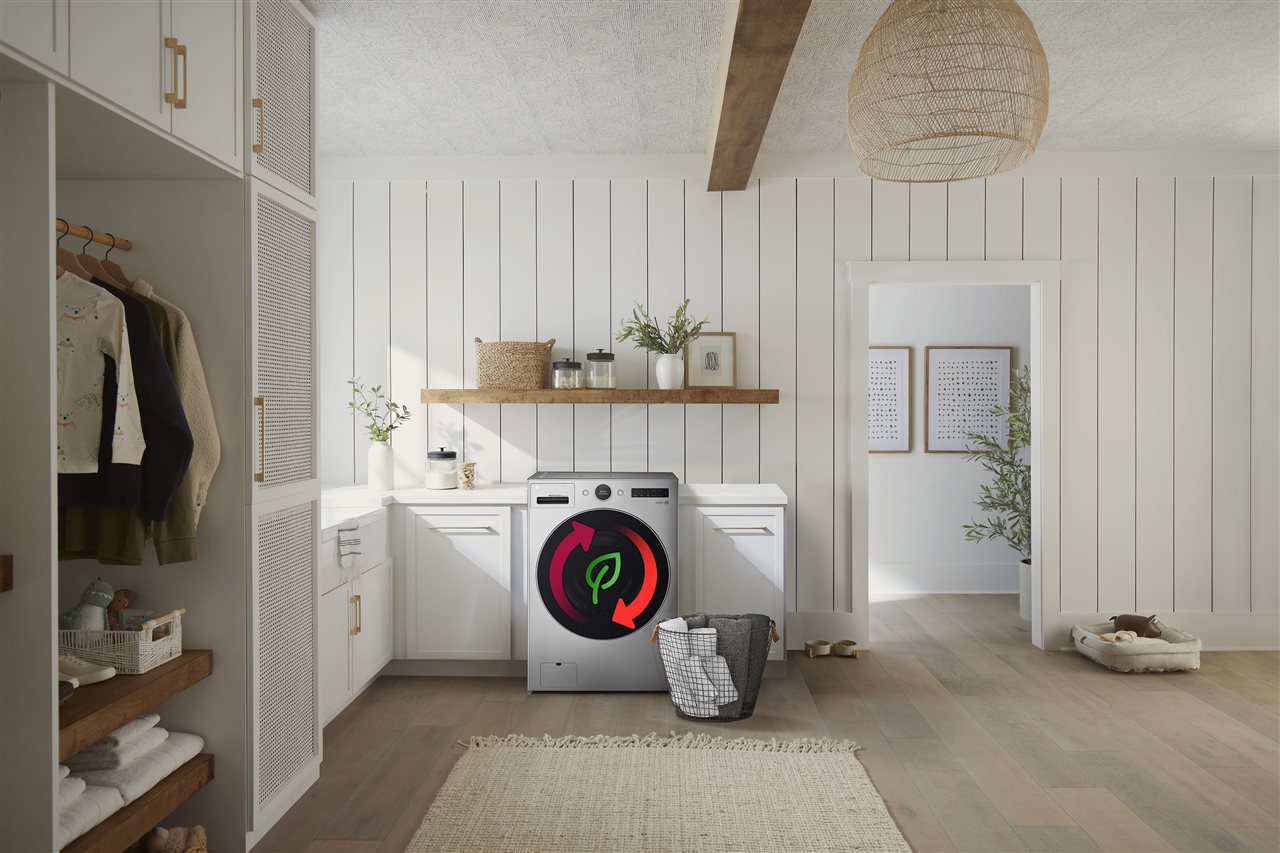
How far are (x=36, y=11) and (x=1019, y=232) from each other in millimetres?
4028

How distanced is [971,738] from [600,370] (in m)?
2.20

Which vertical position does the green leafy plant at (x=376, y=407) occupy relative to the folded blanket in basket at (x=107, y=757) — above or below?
above

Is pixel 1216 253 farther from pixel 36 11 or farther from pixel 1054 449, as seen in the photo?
pixel 36 11

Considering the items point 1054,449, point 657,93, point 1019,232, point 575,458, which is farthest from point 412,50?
point 1054,449

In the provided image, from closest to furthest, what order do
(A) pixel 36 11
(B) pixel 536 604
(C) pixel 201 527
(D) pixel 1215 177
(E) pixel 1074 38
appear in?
(A) pixel 36 11, (C) pixel 201 527, (E) pixel 1074 38, (B) pixel 536 604, (D) pixel 1215 177

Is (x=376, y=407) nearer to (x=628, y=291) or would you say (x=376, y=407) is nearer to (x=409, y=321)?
(x=409, y=321)

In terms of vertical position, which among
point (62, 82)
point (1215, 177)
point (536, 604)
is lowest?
point (536, 604)

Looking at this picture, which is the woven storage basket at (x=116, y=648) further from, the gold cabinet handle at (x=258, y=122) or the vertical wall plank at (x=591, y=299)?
the vertical wall plank at (x=591, y=299)

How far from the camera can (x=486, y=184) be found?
423 centimetres

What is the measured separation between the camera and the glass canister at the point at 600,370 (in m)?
4.05

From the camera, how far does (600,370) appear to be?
13.4 feet

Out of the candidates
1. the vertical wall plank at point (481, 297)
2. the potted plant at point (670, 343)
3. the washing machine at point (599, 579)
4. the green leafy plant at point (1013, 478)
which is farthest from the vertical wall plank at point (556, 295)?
the green leafy plant at point (1013, 478)

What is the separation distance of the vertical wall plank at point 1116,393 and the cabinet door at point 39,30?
4.29 metres

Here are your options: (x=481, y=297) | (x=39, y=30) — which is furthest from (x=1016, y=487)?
(x=39, y=30)
